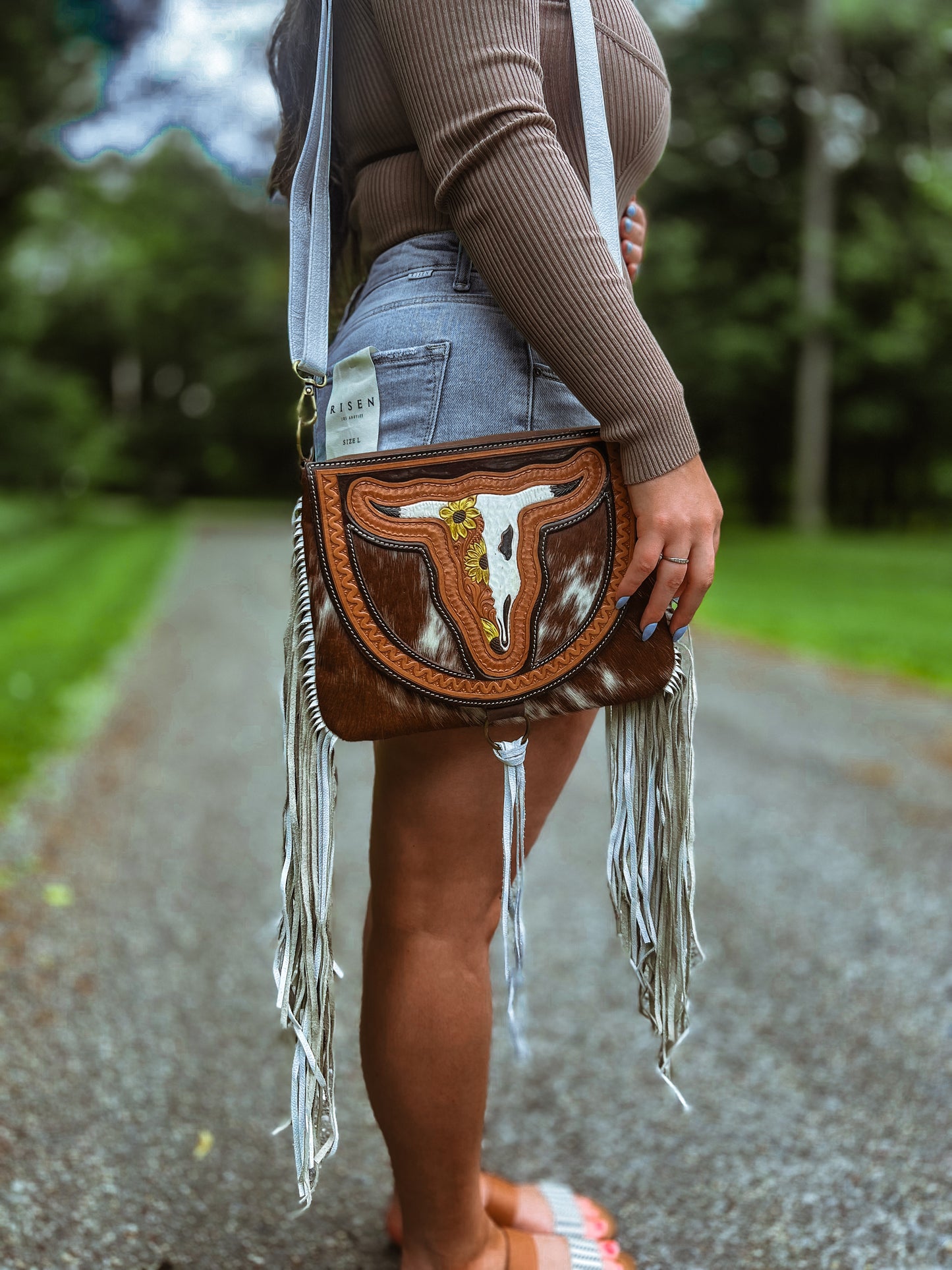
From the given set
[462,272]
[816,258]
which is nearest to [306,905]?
[462,272]

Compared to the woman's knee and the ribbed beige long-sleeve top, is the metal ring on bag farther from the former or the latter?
the ribbed beige long-sleeve top

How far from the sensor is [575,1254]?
138 centimetres

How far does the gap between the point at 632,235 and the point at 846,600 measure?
9926 millimetres

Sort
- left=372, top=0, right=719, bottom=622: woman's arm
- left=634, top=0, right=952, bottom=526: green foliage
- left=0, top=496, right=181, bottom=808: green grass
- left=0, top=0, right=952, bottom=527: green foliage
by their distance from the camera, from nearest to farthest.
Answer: left=372, top=0, right=719, bottom=622: woman's arm
left=0, top=496, right=181, bottom=808: green grass
left=0, top=0, right=952, bottom=527: green foliage
left=634, top=0, right=952, bottom=526: green foliage

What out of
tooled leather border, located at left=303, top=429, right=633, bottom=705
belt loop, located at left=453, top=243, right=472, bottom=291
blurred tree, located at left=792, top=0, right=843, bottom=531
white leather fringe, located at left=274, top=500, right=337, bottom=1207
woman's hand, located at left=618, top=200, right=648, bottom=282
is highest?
blurred tree, located at left=792, top=0, right=843, bottom=531

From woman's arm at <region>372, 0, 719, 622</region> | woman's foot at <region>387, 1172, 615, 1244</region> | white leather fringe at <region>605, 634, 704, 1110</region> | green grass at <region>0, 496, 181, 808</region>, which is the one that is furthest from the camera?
green grass at <region>0, 496, 181, 808</region>

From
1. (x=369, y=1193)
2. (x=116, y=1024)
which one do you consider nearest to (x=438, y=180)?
(x=369, y=1193)

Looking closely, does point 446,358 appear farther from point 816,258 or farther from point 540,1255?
point 816,258

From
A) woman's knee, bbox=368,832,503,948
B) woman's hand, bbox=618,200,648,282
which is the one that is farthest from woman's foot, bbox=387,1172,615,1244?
woman's hand, bbox=618,200,648,282

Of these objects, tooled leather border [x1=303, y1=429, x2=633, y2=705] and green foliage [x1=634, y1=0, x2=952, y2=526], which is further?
green foliage [x1=634, y1=0, x2=952, y2=526]

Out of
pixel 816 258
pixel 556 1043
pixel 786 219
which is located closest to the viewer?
pixel 556 1043

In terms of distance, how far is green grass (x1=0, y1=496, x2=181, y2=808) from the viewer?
4617 millimetres

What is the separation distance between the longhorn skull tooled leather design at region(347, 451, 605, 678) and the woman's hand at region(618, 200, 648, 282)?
386 mm

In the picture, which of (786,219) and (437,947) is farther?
(786,219)
